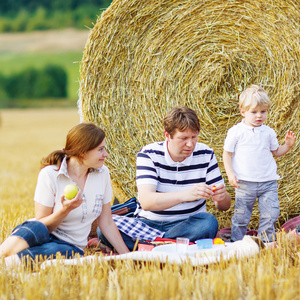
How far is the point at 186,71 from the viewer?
16.4 ft

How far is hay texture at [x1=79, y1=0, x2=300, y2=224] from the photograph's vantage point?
473 centimetres

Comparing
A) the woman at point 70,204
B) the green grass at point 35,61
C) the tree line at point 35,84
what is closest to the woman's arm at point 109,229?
the woman at point 70,204

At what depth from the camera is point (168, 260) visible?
2986 mm

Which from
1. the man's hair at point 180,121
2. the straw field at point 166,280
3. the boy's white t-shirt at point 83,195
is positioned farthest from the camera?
the man's hair at point 180,121

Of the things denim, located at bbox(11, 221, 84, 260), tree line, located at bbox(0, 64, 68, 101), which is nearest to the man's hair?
denim, located at bbox(11, 221, 84, 260)

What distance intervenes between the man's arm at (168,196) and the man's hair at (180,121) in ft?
1.43

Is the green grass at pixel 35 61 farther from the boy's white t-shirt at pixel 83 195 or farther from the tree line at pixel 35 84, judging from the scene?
the boy's white t-shirt at pixel 83 195

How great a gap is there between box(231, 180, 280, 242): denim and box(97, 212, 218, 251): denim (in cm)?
38

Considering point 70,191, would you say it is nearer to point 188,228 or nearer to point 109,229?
point 109,229

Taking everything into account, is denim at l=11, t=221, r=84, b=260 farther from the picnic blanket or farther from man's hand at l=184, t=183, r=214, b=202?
man's hand at l=184, t=183, r=214, b=202

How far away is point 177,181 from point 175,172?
0.07m

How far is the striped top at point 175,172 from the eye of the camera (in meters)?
3.94

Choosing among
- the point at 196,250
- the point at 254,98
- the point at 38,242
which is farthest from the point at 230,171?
the point at 38,242

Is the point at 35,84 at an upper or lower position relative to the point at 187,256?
upper
